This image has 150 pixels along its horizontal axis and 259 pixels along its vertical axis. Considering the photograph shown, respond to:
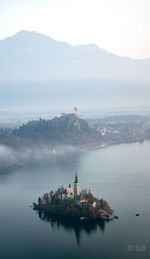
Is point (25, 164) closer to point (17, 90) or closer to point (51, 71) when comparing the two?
point (17, 90)

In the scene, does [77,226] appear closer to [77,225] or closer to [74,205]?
[77,225]

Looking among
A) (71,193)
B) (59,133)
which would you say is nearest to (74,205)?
(71,193)

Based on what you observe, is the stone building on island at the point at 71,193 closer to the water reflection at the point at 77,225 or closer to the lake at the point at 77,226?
the lake at the point at 77,226

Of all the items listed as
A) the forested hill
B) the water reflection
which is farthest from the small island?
the forested hill

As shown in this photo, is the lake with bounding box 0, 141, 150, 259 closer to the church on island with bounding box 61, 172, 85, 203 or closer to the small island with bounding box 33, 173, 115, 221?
the small island with bounding box 33, 173, 115, 221

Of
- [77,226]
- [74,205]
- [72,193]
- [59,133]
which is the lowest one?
[77,226]
